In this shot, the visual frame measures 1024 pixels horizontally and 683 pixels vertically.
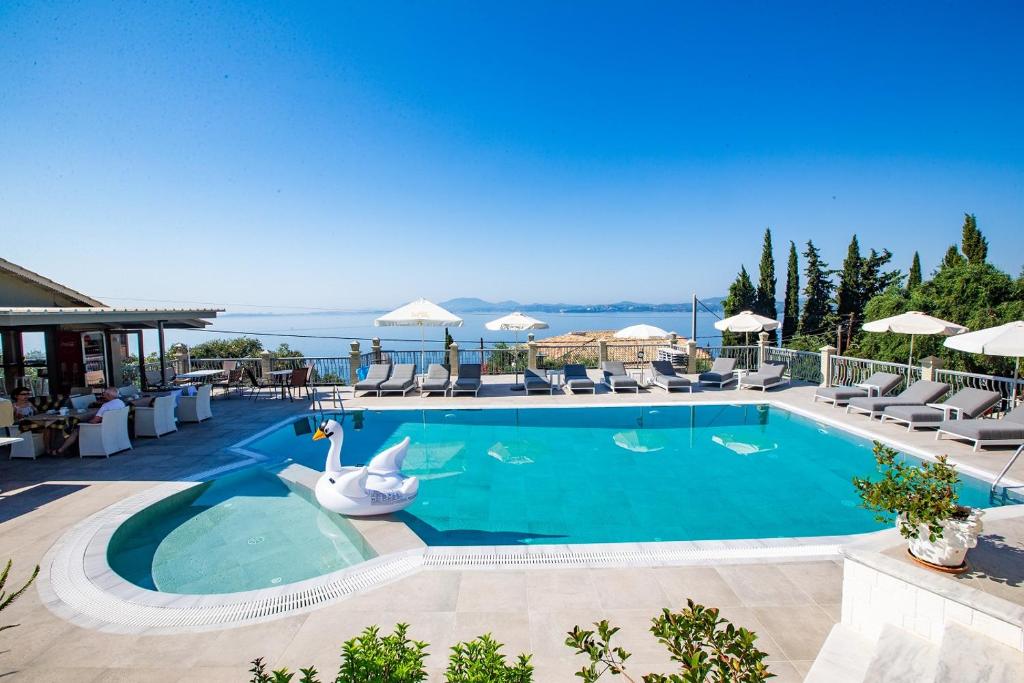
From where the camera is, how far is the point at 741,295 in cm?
3119

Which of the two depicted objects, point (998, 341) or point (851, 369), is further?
point (851, 369)

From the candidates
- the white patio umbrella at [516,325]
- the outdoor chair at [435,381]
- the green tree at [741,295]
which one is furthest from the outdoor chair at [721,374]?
the green tree at [741,295]

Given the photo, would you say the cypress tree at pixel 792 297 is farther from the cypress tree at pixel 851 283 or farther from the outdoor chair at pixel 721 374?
the outdoor chair at pixel 721 374

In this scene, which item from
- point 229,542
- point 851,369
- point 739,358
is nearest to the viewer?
point 229,542

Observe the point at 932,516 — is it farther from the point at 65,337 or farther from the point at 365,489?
the point at 65,337

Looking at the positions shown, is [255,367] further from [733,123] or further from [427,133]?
[733,123]

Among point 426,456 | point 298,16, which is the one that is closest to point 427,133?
point 298,16

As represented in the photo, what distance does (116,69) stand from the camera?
28.7 feet

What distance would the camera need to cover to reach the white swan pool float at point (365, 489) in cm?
480

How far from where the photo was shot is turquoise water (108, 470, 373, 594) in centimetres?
425

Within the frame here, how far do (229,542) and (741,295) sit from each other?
107ft

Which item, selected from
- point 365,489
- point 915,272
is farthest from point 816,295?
point 365,489

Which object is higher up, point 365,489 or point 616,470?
point 365,489

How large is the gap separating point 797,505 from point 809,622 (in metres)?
3.20
